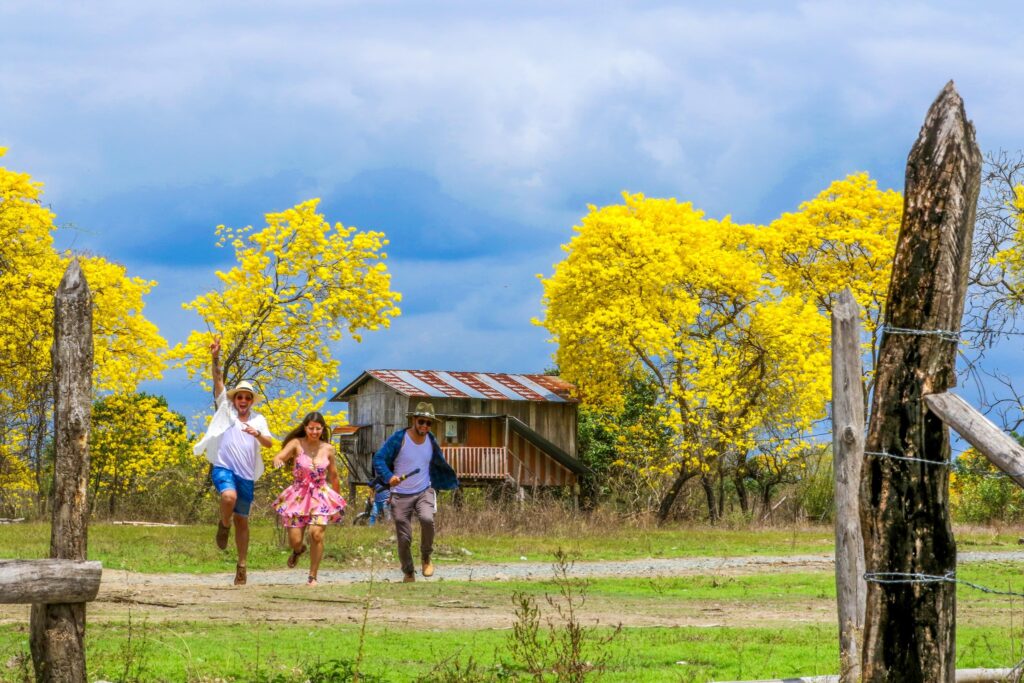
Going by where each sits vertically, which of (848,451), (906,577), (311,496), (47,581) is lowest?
(47,581)

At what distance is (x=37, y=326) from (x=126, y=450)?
6.97m

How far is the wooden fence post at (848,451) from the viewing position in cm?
862

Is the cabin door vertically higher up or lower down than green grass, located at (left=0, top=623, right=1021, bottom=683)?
higher up

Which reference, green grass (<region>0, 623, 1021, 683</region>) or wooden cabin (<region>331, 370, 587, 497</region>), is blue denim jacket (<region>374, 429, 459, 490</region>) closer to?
green grass (<region>0, 623, 1021, 683</region>)

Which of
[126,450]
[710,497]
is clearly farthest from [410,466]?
[710,497]

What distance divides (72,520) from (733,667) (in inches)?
184

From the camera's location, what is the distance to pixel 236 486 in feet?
49.7

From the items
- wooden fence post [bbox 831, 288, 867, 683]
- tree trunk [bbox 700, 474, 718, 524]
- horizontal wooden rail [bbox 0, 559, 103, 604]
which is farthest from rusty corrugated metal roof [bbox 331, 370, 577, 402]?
horizontal wooden rail [bbox 0, 559, 103, 604]

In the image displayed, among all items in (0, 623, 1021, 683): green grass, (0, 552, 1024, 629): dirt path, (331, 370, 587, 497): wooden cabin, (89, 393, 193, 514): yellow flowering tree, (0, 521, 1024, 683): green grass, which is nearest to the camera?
(0, 623, 1021, 683): green grass

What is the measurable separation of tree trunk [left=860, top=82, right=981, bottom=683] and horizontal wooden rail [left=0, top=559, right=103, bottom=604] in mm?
4525

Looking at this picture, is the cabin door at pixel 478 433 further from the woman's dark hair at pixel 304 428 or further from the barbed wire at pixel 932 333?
the barbed wire at pixel 932 333

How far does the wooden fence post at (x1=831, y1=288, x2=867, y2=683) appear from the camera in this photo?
862 cm

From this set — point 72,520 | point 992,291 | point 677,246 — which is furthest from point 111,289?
point 72,520

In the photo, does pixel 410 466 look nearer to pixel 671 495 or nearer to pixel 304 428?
pixel 304 428
